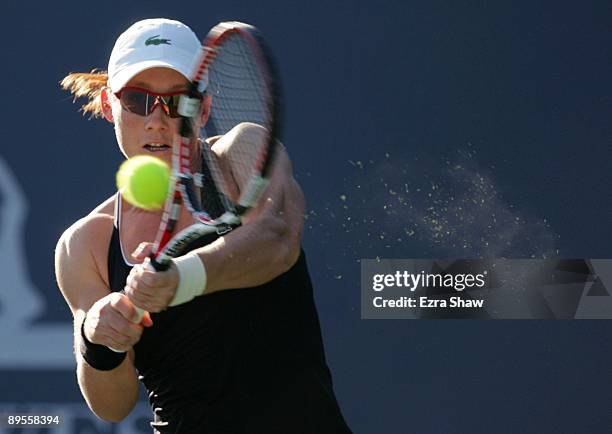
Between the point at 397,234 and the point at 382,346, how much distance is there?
0.42 meters

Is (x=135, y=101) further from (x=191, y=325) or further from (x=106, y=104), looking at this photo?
(x=191, y=325)

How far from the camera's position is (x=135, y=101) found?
261cm

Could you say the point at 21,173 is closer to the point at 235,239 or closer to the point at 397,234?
the point at 397,234

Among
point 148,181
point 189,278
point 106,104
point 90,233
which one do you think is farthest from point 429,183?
point 189,278

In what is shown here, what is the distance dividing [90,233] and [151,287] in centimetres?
57

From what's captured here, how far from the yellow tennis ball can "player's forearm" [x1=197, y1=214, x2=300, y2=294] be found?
7.0 inches

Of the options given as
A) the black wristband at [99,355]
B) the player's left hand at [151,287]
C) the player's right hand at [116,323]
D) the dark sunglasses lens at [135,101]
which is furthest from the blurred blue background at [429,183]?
the player's left hand at [151,287]

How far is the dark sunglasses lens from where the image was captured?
259 centimetres

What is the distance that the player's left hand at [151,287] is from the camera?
2174mm

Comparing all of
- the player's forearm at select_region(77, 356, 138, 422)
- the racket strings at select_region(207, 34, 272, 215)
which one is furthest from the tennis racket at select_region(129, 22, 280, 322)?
the player's forearm at select_region(77, 356, 138, 422)

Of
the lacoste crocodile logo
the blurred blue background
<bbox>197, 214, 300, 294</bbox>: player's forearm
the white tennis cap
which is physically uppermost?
the lacoste crocodile logo

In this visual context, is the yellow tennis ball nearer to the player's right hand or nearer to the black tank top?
the black tank top

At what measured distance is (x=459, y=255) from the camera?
454 cm

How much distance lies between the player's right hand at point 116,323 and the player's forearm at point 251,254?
150mm
